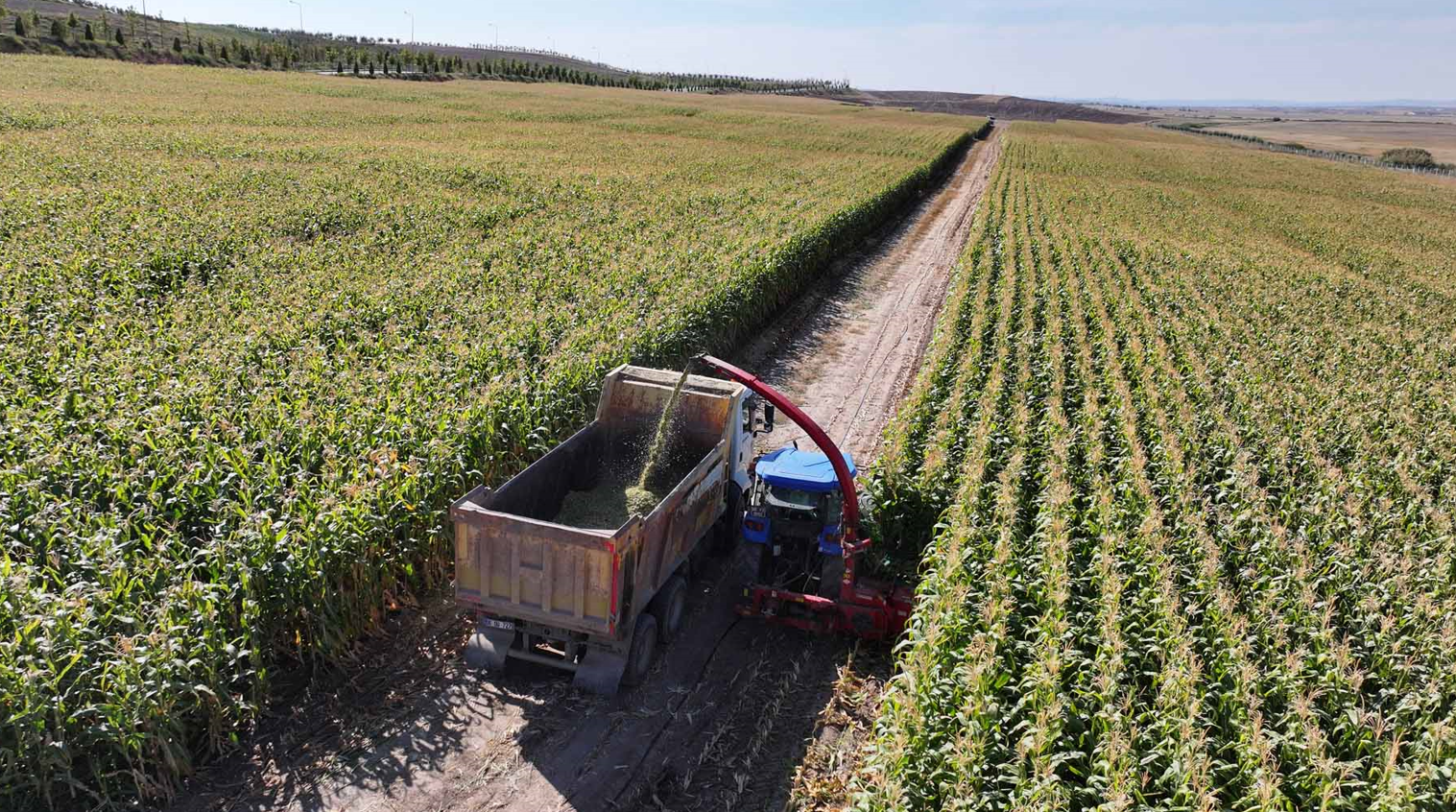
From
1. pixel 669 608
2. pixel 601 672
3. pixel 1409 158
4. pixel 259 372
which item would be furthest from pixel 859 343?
pixel 1409 158

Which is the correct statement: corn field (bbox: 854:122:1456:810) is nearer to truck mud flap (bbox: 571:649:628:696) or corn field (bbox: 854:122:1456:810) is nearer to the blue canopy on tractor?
the blue canopy on tractor

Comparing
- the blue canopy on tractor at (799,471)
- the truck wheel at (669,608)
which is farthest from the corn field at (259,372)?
the blue canopy on tractor at (799,471)

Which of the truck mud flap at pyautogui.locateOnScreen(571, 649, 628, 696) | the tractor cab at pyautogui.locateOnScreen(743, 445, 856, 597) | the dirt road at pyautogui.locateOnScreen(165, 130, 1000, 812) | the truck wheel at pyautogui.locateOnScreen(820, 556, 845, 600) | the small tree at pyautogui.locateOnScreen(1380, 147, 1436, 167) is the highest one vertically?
the small tree at pyautogui.locateOnScreen(1380, 147, 1436, 167)

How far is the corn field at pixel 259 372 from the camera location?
6.52 meters

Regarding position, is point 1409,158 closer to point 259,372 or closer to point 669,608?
point 669,608

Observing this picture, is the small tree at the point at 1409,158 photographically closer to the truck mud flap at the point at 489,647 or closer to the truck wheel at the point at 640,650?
the truck wheel at the point at 640,650

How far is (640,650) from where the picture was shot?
836 centimetres

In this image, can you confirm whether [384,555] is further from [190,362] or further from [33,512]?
[190,362]

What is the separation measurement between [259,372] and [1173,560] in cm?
1126

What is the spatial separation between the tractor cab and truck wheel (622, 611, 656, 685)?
1605mm

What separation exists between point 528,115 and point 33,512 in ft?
204

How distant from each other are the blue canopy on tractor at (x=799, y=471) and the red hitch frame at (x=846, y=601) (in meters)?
0.23

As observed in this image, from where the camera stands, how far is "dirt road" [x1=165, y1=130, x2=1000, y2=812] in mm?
6949

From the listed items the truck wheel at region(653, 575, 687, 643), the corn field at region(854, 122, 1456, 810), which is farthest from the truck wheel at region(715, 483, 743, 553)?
the corn field at region(854, 122, 1456, 810)
